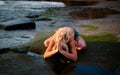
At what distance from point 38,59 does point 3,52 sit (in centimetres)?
126

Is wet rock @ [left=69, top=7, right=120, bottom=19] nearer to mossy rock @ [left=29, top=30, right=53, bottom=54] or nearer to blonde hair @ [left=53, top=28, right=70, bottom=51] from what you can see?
mossy rock @ [left=29, top=30, right=53, bottom=54]

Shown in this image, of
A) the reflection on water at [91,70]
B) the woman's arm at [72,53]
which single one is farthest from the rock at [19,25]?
the reflection on water at [91,70]

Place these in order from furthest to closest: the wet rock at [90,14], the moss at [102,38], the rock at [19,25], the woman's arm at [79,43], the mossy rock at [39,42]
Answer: the wet rock at [90,14] < the rock at [19,25] < the moss at [102,38] < the mossy rock at [39,42] < the woman's arm at [79,43]

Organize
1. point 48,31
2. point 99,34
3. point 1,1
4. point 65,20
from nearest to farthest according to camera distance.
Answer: point 99,34, point 48,31, point 65,20, point 1,1

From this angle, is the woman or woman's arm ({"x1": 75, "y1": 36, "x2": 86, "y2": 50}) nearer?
the woman

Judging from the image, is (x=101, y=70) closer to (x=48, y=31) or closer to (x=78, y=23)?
(x=48, y=31)

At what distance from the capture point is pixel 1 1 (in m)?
24.8

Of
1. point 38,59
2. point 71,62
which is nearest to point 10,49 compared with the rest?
point 38,59

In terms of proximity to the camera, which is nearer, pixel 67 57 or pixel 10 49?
pixel 67 57

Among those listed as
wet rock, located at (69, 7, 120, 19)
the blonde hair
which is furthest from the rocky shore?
wet rock, located at (69, 7, 120, 19)

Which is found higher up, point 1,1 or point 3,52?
point 3,52

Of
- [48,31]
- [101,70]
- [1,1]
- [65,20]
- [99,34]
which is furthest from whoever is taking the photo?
[1,1]

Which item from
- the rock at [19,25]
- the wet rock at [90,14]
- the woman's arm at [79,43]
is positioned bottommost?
the wet rock at [90,14]

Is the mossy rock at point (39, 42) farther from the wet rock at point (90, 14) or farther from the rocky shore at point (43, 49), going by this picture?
the wet rock at point (90, 14)
